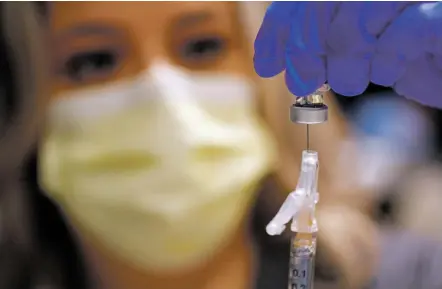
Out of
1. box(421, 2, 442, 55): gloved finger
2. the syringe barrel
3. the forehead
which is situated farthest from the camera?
the forehead

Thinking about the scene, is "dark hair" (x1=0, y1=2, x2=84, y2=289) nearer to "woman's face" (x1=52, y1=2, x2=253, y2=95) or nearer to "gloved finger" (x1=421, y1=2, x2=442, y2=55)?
"woman's face" (x1=52, y1=2, x2=253, y2=95)

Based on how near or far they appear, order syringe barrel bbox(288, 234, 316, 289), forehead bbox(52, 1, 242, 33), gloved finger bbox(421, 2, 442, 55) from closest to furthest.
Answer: gloved finger bbox(421, 2, 442, 55) → syringe barrel bbox(288, 234, 316, 289) → forehead bbox(52, 1, 242, 33)

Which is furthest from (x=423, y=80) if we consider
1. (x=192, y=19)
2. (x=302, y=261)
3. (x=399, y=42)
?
(x=192, y=19)

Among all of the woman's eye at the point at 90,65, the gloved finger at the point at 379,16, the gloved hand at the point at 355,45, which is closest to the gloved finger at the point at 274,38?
the gloved hand at the point at 355,45

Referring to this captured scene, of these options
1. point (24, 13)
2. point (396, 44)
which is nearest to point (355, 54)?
point (396, 44)

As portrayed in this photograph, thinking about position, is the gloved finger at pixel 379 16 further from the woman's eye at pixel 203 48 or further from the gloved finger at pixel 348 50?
the woman's eye at pixel 203 48

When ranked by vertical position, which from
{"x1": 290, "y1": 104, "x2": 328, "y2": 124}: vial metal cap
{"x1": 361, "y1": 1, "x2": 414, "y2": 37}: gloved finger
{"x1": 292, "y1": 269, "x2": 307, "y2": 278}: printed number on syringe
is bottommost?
{"x1": 292, "y1": 269, "x2": 307, "y2": 278}: printed number on syringe

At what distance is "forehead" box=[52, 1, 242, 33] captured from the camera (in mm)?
1113

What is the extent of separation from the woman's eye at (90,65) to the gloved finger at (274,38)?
32 centimetres

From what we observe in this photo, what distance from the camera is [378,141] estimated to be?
45.7 inches

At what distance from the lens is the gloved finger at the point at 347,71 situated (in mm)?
878

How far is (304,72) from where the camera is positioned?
896 millimetres

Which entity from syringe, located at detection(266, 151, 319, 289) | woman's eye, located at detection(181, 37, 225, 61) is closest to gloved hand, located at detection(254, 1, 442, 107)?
syringe, located at detection(266, 151, 319, 289)

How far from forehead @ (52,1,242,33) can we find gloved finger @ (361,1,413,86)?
36cm
